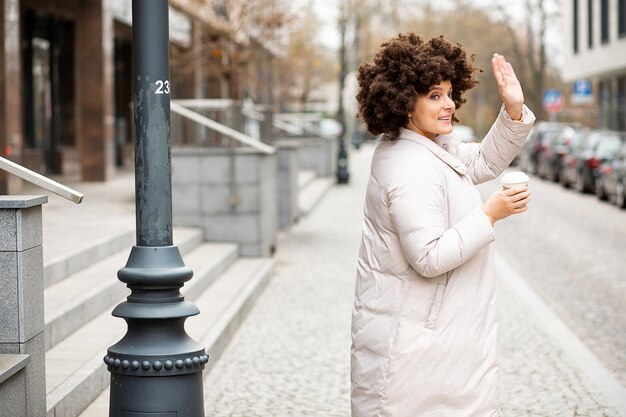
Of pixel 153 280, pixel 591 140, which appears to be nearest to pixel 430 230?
pixel 153 280

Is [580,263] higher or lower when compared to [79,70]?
lower

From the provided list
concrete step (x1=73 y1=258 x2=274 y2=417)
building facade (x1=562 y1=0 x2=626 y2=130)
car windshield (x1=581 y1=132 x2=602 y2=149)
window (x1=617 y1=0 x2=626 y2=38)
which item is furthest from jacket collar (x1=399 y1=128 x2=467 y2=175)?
window (x1=617 y1=0 x2=626 y2=38)

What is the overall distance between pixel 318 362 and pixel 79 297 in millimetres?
1783

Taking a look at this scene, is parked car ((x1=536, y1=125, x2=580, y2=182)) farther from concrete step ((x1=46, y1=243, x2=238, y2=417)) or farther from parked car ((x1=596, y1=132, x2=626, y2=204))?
concrete step ((x1=46, y1=243, x2=238, y2=417))

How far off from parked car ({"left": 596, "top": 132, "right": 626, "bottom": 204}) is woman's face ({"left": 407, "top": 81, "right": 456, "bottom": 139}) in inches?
789

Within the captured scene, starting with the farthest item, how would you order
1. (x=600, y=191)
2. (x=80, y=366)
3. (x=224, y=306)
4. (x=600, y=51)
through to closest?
(x=600, y=51) → (x=600, y=191) → (x=224, y=306) → (x=80, y=366)

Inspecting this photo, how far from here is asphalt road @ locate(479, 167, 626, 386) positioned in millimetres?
9748

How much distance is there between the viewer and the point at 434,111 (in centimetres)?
410

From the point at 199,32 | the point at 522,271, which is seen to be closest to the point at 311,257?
the point at 522,271

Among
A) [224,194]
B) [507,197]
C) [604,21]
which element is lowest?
[224,194]

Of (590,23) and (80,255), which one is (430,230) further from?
(590,23)

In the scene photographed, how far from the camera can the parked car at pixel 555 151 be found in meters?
34.3

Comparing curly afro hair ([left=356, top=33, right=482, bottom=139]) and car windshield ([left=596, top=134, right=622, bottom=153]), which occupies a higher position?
curly afro hair ([left=356, top=33, right=482, bottom=139])

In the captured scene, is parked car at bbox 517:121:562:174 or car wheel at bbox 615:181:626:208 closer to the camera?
car wheel at bbox 615:181:626:208
